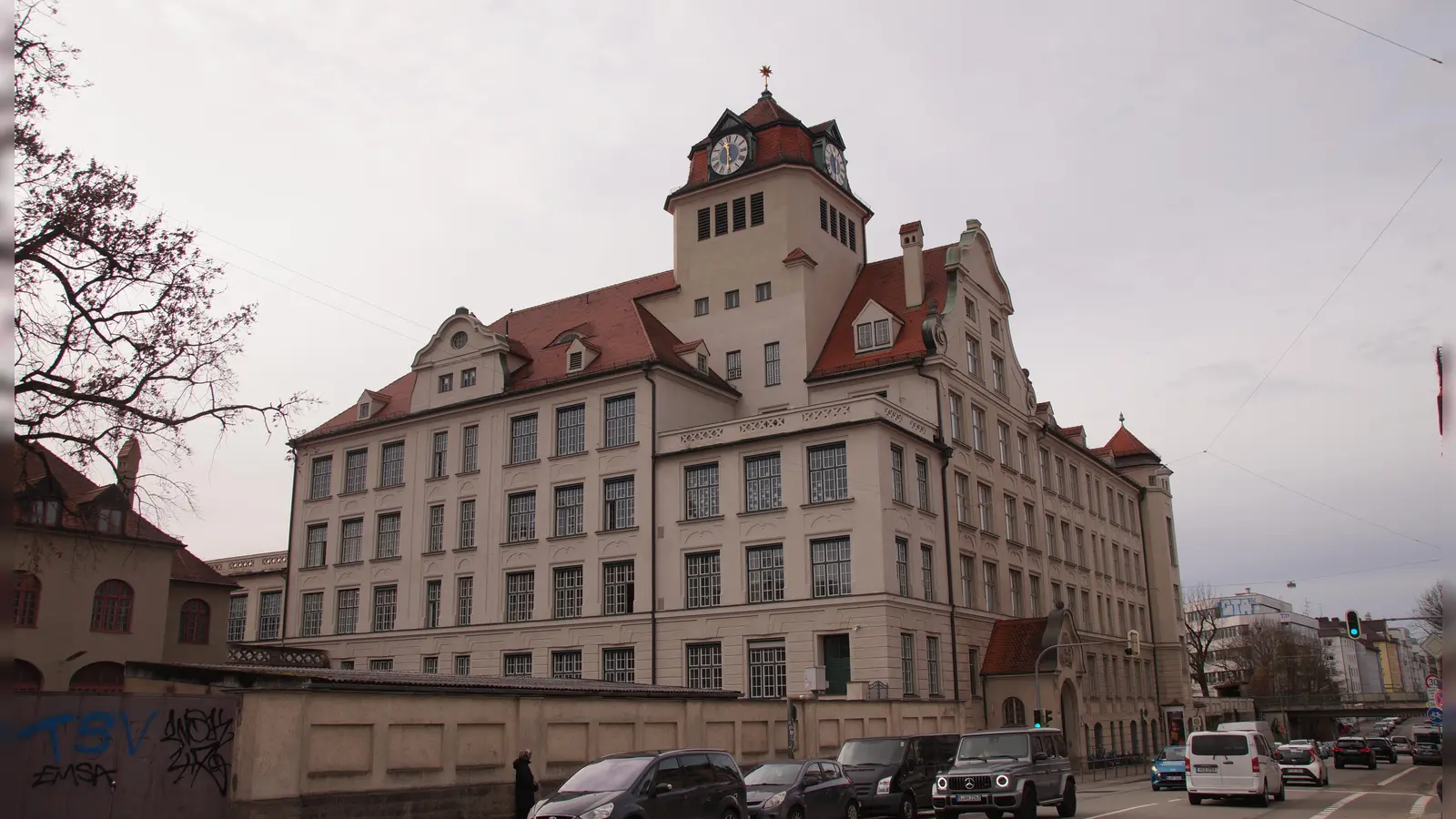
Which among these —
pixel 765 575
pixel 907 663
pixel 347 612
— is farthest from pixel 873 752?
pixel 347 612

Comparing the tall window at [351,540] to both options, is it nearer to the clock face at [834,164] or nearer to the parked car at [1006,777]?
the clock face at [834,164]

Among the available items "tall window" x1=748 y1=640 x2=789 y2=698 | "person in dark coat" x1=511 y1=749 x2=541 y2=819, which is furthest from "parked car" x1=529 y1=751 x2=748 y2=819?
"tall window" x1=748 y1=640 x2=789 y2=698

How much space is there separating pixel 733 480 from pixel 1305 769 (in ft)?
73.7

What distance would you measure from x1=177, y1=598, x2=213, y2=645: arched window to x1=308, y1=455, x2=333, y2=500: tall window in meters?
9.25

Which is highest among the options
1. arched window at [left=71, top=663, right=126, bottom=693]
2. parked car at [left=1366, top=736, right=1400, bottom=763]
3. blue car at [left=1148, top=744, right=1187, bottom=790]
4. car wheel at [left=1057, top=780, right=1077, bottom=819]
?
arched window at [left=71, top=663, right=126, bottom=693]

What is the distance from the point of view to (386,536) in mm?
55562

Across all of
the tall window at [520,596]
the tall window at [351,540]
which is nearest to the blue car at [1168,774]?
the tall window at [520,596]

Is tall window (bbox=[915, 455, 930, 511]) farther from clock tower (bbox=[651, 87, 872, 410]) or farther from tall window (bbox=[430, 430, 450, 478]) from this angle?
tall window (bbox=[430, 430, 450, 478])

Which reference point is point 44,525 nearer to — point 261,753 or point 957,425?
point 261,753

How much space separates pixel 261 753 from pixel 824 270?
38471mm

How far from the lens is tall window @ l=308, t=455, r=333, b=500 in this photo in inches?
2318

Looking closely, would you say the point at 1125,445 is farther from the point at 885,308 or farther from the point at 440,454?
the point at 440,454

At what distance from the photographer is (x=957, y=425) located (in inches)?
1966

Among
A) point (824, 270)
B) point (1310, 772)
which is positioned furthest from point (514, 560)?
point (1310, 772)
